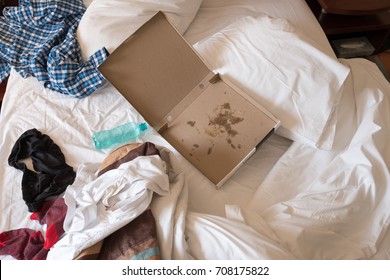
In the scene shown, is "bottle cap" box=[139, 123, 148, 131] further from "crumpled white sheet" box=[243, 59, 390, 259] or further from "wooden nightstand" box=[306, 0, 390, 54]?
"wooden nightstand" box=[306, 0, 390, 54]

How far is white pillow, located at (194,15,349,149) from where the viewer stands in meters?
0.84

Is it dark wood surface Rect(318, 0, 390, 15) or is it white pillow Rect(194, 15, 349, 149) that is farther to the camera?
dark wood surface Rect(318, 0, 390, 15)

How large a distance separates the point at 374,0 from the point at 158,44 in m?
1.05

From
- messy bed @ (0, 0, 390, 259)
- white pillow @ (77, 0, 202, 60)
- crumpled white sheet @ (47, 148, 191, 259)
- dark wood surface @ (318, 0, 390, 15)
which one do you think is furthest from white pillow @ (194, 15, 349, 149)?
dark wood surface @ (318, 0, 390, 15)

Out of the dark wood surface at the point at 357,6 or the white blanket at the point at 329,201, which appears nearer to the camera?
the white blanket at the point at 329,201

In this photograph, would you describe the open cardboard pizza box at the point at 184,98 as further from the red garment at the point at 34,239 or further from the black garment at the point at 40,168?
the red garment at the point at 34,239

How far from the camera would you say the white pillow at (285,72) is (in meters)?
0.84

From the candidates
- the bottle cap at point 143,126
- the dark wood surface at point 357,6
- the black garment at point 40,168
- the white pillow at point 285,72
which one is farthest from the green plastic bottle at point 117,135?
the dark wood surface at point 357,6

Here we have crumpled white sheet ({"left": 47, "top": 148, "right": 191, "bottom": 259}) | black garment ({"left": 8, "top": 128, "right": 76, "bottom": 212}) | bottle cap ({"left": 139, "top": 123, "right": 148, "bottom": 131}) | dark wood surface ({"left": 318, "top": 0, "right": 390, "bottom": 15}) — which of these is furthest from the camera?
dark wood surface ({"left": 318, "top": 0, "right": 390, "bottom": 15})

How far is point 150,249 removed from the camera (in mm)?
628

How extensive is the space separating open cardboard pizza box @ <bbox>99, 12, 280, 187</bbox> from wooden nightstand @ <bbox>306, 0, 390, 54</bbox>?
77 cm

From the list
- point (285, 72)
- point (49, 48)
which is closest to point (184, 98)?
point (285, 72)

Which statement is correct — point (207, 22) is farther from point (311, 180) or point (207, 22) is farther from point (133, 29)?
point (311, 180)

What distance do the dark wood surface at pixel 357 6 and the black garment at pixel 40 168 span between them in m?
1.27
